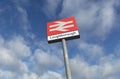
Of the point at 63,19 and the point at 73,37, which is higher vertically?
the point at 63,19

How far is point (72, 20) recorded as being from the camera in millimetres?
15328

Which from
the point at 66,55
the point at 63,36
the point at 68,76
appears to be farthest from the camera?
the point at 63,36

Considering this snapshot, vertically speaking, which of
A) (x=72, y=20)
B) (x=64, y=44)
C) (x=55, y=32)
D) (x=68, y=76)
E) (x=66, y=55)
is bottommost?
(x=68, y=76)

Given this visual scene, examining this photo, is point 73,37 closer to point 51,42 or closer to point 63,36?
point 63,36

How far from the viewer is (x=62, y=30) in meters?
14.8

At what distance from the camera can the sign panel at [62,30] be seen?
1455 cm

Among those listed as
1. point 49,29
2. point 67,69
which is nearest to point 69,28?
point 49,29

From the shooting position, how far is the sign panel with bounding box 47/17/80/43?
14.5m

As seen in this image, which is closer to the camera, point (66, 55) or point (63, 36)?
point (66, 55)

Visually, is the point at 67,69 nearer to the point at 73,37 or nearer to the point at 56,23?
the point at 73,37

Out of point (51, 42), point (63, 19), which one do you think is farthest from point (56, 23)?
point (51, 42)

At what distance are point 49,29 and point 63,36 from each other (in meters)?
1.39

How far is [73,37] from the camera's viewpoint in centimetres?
1466

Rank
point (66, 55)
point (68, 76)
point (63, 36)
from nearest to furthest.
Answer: point (68, 76), point (66, 55), point (63, 36)
